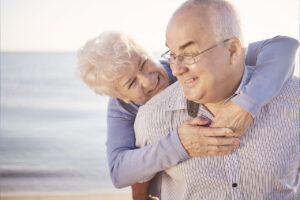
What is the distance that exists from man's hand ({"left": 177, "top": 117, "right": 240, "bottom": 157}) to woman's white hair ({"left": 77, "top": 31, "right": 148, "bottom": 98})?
71 cm

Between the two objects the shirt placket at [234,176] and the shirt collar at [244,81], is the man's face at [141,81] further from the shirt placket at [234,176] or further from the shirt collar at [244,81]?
the shirt placket at [234,176]

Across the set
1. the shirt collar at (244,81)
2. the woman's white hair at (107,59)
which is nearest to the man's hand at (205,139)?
the shirt collar at (244,81)

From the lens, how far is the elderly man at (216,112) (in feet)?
5.56

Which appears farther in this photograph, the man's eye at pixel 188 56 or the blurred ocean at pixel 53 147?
the blurred ocean at pixel 53 147

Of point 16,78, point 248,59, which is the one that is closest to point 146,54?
point 248,59

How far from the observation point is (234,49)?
1769mm

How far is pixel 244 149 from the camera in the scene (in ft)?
6.06

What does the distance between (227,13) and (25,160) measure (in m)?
5.66

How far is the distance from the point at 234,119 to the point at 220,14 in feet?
1.79

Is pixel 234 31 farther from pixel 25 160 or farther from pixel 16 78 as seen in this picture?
pixel 16 78

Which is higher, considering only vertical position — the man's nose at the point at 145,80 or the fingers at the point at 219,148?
the man's nose at the point at 145,80

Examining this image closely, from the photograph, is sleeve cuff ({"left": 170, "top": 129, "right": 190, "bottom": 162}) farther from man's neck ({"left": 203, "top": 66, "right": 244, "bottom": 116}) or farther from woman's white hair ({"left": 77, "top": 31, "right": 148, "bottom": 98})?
woman's white hair ({"left": 77, "top": 31, "right": 148, "bottom": 98})

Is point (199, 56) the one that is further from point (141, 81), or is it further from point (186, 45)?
point (141, 81)

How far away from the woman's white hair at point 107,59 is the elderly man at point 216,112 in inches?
16.0
